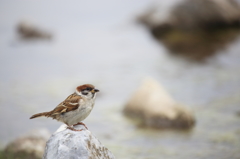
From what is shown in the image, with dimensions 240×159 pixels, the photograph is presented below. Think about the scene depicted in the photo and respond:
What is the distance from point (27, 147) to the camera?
12.1m

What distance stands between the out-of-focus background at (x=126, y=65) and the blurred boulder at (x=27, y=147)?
146 cm

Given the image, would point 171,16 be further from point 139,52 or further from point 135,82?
point 135,82

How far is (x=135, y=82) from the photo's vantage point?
61.6 ft

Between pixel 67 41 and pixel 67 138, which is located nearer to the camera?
pixel 67 138

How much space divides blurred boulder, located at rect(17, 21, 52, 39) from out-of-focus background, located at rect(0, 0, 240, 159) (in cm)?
6

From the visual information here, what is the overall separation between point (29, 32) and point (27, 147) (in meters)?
13.3

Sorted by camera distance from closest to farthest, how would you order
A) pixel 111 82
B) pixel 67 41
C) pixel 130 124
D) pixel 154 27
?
1. pixel 130 124
2. pixel 111 82
3. pixel 67 41
4. pixel 154 27

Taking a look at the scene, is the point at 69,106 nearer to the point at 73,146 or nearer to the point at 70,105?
the point at 70,105

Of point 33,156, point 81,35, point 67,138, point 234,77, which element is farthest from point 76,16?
point 67,138

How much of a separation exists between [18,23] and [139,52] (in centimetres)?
688

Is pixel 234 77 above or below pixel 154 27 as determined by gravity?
below

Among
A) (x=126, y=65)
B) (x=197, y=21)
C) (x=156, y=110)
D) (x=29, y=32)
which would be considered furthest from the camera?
(x=197, y=21)

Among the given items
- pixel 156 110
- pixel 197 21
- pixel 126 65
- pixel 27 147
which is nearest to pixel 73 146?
pixel 27 147

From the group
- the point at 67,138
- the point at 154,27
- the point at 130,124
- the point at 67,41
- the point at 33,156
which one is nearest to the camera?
the point at 67,138
